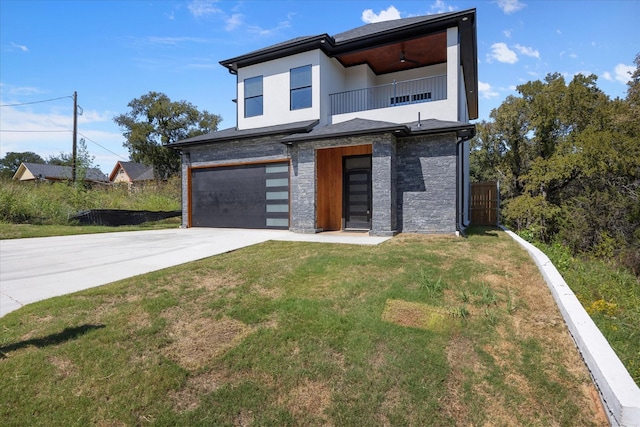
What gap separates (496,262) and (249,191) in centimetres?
911

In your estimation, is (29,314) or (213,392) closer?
(213,392)

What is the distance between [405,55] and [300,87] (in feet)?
14.1

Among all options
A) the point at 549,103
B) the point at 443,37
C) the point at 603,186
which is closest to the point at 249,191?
the point at 443,37

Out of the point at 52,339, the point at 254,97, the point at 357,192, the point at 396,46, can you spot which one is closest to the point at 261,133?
the point at 254,97

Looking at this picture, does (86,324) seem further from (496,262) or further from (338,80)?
(338,80)

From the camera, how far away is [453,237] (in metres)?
9.37

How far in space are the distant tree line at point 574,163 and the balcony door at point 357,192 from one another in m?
6.55

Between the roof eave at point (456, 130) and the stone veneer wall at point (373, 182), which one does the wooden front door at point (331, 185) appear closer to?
the stone veneer wall at point (373, 182)

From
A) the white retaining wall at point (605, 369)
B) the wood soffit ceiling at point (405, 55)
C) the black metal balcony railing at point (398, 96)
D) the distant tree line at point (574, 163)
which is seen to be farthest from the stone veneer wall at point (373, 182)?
the distant tree line at point (574, 163)

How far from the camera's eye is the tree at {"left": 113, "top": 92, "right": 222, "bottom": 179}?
38.4 metres

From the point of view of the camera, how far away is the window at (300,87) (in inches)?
490

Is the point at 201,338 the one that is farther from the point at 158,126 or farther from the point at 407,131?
the point at 158,126

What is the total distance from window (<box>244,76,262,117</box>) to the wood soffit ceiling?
3546mm

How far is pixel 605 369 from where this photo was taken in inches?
107
